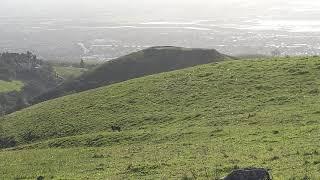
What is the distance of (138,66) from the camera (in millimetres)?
120938

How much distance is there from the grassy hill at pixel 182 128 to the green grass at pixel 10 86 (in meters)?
116

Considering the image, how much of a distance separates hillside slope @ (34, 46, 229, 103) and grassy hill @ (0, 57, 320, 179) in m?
55.1

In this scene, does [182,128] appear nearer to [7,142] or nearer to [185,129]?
[185,129]

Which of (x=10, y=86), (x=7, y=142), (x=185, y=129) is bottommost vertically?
(x=10, y=86)

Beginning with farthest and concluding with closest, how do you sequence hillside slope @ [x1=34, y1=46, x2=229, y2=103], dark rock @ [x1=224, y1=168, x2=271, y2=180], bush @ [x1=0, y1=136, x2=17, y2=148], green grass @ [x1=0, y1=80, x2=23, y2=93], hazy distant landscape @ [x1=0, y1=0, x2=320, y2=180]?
green grass @ [x1=0, y1=80, x2=23, y2=93], hillside slope @ [x1=34, y1=46, x2=229, y2=103], bush @ [x1=0, y1=136, x2=17, y2=148], hazy distant landscape @ [x1=0, y1=0, x2=320, y2=180], dark rock @ [x1=224, y1=168, x2=271, y2=180]

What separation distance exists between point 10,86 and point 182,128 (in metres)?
155

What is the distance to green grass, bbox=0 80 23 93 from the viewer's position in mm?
171625

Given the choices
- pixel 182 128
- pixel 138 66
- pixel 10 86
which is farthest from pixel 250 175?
pixel 10 86

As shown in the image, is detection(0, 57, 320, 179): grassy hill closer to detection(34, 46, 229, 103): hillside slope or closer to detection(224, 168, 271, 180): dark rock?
detection(224, 168, 271, 180): dark rock

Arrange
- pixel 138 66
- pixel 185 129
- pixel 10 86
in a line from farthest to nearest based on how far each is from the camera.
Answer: pixel 10 86 < pixel 138 66 < pixel 185 129

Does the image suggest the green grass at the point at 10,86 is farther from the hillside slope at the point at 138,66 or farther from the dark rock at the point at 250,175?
the dark rock at the point at 250,175

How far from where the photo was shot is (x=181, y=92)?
5175 centimetres

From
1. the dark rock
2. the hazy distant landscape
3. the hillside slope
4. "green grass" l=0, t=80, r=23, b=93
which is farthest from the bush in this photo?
"green grass" l=0, t=80, r=23, b=93

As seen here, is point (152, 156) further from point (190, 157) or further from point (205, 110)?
point (205, 110)
